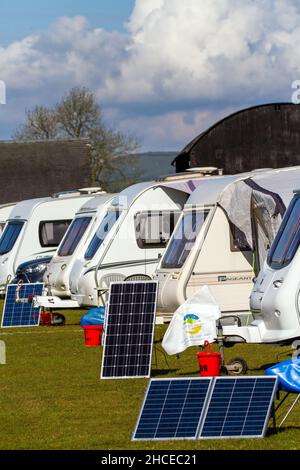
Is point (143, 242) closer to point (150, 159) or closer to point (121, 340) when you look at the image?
point (121, 340)

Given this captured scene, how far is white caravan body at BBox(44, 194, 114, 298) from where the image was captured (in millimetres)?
27078

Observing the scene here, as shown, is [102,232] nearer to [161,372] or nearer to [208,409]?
[161,372]

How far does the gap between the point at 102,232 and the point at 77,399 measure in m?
13.0

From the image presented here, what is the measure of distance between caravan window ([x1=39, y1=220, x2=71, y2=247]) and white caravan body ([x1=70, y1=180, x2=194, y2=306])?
732 centimetres

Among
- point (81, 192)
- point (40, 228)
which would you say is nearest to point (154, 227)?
point (81, 192)

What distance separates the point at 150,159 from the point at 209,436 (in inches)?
2446

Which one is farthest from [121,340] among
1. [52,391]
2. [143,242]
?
[143,242]

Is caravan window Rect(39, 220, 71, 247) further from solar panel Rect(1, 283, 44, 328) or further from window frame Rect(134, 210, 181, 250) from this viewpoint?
solar panel Rect(1, 283, 44, 328)

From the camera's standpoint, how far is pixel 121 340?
1512 cm

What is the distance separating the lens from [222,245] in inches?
836

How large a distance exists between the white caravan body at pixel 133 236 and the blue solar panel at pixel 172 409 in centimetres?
1447

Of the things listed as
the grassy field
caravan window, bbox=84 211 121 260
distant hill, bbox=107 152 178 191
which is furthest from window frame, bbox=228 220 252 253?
distant hill, bbox=107 152 178 191

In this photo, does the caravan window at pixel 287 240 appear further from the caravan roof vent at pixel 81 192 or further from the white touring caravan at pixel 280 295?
the caravan roof vent at pixel 81 192

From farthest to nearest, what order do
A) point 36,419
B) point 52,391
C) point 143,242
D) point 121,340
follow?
point 143,242
point 121,340
point 52,391
point 36,419
